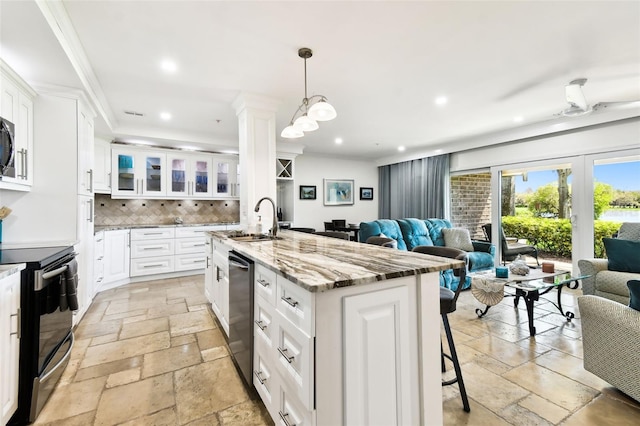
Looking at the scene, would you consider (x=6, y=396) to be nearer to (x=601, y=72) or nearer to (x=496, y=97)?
(x=496, y=97)

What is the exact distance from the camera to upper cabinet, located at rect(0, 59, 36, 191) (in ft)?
7.20

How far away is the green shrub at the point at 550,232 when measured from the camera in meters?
4.12

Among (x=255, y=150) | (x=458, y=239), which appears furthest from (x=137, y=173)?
(x=458, y=239)

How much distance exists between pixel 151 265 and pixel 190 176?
168 centimetres

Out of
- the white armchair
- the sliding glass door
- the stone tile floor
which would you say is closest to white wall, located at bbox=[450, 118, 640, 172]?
the sliding glass door

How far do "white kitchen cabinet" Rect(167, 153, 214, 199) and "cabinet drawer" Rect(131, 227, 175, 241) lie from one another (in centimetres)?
66

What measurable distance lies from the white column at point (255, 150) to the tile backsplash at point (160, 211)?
104 inches

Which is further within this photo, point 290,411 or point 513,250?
point 513,250

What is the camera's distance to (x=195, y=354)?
2371mm

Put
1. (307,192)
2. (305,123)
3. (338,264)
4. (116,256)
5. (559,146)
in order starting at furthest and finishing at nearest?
(307,192), (559,146), (116,256), (305,123), (338,264)

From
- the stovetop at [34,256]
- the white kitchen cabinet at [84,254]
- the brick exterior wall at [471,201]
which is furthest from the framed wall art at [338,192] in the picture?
the stovetop at [34,256]

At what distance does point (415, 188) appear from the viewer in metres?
6.71

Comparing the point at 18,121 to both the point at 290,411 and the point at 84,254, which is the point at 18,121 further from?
the point at 290,411

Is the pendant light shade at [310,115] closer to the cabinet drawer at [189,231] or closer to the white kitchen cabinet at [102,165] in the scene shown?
the cabinet drawer at [189,231]
